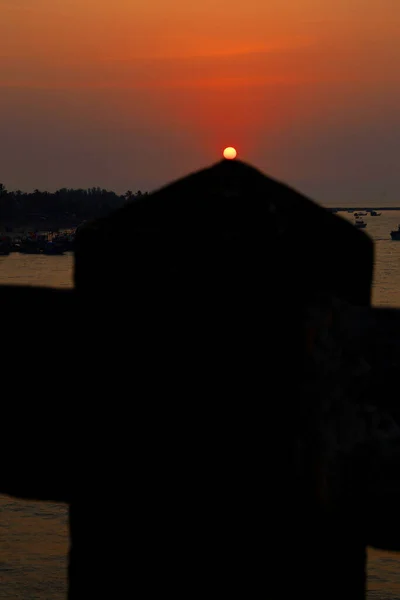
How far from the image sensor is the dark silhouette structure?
58.1 inches

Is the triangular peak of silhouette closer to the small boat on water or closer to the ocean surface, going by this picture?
the ocean surface

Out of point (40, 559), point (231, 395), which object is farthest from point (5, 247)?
point (231, 395)

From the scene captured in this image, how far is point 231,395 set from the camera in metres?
1.50

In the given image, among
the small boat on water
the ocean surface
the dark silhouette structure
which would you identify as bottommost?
the ocean surface

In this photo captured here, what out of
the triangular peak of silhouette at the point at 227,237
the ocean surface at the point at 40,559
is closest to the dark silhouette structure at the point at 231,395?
the triangular peak of silhouette at the point at 227,237

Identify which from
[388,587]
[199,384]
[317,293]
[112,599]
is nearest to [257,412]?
[199,384]

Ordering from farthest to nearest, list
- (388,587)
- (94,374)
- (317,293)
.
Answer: (388,587), (94,374), (317,293)

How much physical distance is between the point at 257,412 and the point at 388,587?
3048 cm

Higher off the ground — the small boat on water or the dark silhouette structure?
the dark silhouette structure

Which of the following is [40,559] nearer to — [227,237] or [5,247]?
[227,237]

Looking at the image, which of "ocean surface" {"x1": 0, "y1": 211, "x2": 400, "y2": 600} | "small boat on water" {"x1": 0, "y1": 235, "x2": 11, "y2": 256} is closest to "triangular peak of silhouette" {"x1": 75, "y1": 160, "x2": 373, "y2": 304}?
"ocean surface" {"x1": 0, "y1": 211, "x2": 400, "y2": 600}

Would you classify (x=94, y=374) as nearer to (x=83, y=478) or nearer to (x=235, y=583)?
(x=83, y=478)

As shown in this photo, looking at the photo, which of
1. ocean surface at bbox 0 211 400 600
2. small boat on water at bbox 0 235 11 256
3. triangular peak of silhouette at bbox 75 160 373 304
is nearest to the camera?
triangular peak of silhouette at bbox 75 160 373 304

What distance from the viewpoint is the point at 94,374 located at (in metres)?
1.61
